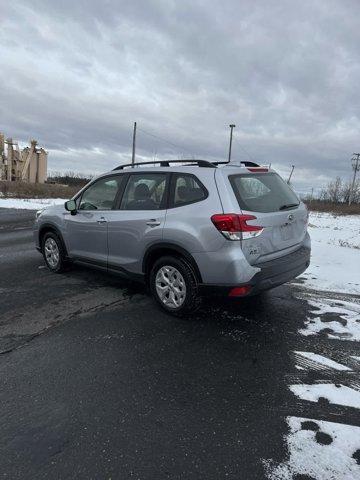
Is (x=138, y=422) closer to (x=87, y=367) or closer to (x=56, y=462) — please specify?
(x=56, y=462)

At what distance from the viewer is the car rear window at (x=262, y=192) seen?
414 centimetres

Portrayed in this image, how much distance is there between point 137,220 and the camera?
4.80 metres

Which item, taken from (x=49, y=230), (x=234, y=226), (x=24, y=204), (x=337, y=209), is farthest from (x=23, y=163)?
(x=234, y=226)

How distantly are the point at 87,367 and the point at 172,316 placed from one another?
1.39 m

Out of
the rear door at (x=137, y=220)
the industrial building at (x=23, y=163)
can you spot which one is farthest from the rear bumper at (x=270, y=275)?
the industrial building at (x=23, y=163)

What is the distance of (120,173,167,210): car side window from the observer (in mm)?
4676

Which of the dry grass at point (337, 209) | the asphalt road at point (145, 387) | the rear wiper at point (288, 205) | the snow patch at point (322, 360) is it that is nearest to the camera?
the asphalt road at point (145, 387)

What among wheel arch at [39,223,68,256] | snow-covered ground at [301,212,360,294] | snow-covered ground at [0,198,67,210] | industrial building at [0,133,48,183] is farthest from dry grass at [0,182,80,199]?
snow-covered ground at [301,212,360,294]

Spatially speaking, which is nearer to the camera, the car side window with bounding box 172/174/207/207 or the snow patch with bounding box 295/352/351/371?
the snow patch with bounding box 295/352/351/371

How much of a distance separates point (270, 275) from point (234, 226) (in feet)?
2.33

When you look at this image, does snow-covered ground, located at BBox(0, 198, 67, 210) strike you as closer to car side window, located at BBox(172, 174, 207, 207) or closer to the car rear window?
car side window, located at BBox(172, 174, 207, 207)

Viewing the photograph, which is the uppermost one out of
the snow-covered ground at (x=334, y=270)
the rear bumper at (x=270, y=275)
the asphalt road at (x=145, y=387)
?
the rear bumper at (x=270, y=275)

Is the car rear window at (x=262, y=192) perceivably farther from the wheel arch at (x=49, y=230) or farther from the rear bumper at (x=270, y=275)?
the wheel arch at (x=49, y=230)

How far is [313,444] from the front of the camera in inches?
96.3
